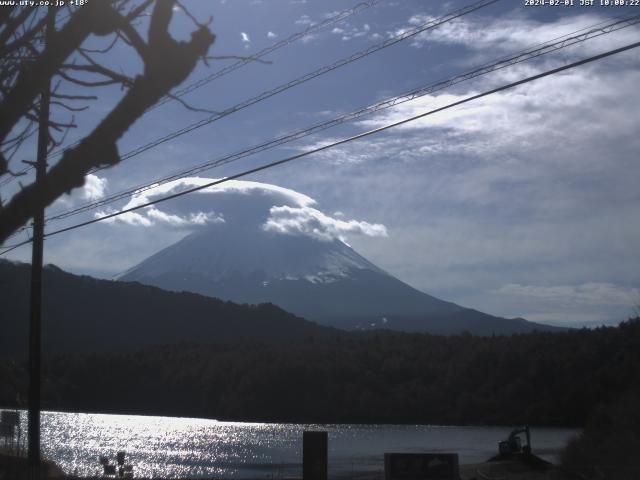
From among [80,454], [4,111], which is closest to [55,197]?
[4,111]

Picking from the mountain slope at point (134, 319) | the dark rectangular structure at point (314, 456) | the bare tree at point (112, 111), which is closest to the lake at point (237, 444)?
the mountain slope at point (134, 319)

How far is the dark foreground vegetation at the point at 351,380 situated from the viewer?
4070 inches

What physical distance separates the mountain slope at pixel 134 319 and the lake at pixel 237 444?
43.0 feet

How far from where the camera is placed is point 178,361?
12950 centimetres

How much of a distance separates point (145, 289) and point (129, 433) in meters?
58.2

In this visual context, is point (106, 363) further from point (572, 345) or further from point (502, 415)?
point (572, 345)

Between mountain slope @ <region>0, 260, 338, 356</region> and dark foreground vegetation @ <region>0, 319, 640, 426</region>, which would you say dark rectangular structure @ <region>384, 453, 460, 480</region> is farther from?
mountain slope @ <region>0, 260, 338, 356</region>

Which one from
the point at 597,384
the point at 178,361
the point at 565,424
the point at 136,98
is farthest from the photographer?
the point at 178,361

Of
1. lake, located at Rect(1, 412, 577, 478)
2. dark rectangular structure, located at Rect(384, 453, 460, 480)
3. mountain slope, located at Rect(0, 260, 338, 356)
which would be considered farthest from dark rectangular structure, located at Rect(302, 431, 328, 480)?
mountain slope, located at Rect(0, 260, 338, 356)

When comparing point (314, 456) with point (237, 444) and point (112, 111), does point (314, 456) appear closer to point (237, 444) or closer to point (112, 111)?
point (112, 111)

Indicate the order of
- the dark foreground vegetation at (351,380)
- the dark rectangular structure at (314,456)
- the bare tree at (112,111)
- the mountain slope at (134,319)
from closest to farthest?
1. the bare tree at (112,111)
2. the dark rectangular structure at (314,456)
3. the dark foreground vegetation at (351,380)
4. the mountain slope at (134,319)

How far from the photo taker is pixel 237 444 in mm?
88188

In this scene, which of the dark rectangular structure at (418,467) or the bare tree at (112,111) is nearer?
the bare tree at (112,111)

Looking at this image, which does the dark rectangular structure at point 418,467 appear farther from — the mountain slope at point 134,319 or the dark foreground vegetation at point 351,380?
the mountain slope at point 134,319
